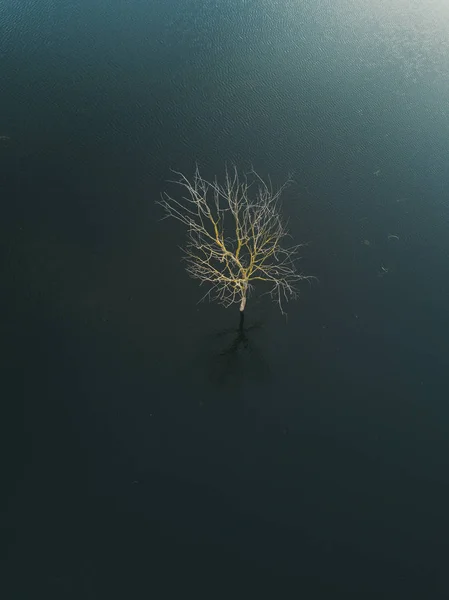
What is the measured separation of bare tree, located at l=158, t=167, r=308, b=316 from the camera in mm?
18828

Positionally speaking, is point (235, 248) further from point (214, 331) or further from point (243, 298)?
point (214, 331)

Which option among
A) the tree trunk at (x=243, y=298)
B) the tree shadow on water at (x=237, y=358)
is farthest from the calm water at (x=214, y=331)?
the tree trunk at (x=243, y=298)

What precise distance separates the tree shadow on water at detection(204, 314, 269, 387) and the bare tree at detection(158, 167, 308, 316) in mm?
860

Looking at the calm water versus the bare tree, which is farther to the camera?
the bare tree

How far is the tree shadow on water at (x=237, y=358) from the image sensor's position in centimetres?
1819

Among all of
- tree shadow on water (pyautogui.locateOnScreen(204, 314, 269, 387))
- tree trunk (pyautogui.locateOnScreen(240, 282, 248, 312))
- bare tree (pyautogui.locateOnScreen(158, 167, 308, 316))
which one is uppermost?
bare tree (pyautogui.locateOnScreen(158, 167, 308, 316))

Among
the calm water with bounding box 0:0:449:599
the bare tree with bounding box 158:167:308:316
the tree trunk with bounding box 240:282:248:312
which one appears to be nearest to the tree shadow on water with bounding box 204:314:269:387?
the calm water with bounding box 0:0:449:599

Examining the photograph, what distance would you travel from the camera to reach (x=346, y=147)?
2539cm

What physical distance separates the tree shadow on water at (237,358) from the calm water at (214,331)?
8 centimetres

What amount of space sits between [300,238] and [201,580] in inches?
500

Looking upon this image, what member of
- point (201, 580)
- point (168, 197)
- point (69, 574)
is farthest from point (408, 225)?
point (69, 574)

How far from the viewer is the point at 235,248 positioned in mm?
21188

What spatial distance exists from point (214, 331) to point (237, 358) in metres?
1.26

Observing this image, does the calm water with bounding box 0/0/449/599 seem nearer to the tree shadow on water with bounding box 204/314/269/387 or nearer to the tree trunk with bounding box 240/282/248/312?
the tree shadow on water with bounding box 204/314/269/387
